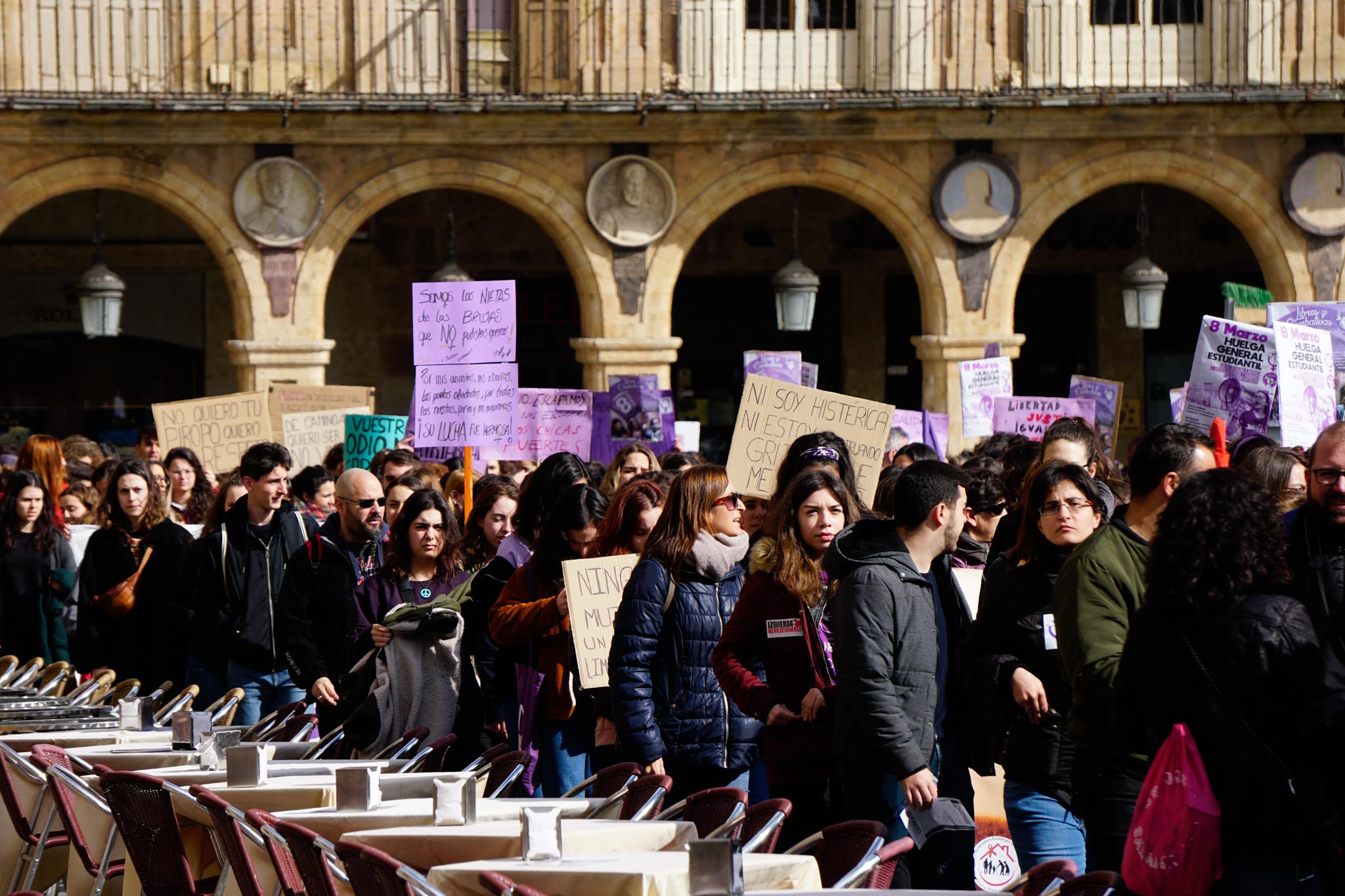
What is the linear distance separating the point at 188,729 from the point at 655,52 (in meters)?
12.0

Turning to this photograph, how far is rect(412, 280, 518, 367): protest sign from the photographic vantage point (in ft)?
36.1

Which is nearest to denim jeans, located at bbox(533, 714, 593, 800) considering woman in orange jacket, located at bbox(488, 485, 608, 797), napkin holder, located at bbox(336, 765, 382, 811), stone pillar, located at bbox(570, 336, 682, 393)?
woman in orange jacket, located at bbox(488, 485, 608, 797)

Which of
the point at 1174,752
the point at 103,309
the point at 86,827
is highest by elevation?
the point at 103,309

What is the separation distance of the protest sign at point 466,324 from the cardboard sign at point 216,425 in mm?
2141

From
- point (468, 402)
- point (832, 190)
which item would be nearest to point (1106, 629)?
point (468, 402)

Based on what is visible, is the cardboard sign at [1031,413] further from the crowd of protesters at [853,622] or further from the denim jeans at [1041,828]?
the denim jeans at [1041,828]

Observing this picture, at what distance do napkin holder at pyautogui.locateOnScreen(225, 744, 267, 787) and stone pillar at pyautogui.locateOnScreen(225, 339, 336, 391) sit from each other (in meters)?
12.0

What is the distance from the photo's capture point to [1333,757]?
4117 millimetres

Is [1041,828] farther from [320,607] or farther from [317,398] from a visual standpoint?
[317,398]

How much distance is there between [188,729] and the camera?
6.83m

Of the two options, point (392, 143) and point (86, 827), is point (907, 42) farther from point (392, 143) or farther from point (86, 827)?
point (86, 827)

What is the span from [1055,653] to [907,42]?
13027 millimetres

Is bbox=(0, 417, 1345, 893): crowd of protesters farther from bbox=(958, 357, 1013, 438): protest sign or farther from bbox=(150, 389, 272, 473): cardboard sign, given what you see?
bbox=(958, 357, 1013, 438): protest sign

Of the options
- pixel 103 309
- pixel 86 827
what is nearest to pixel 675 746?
pixel 86 827
